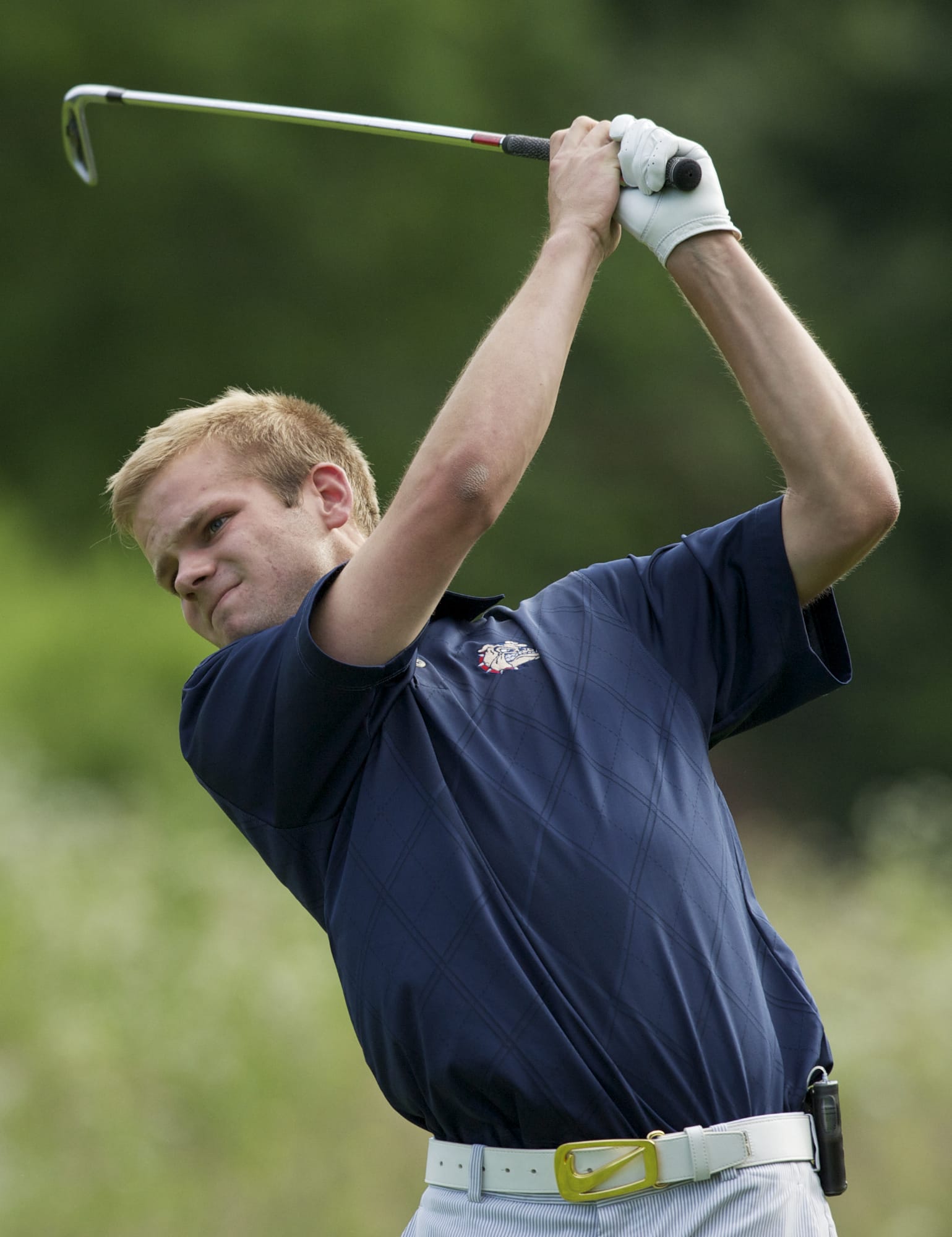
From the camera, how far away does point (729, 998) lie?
5.81ft

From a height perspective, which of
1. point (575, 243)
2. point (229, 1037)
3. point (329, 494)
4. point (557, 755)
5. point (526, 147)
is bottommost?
point (557, 755)

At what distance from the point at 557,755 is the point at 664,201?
0.75 meters

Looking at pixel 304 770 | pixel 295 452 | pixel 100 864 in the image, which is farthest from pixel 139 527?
pixel 100 864

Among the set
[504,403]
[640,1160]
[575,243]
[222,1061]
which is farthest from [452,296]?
[640,1160]

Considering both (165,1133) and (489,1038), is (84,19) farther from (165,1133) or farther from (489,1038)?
(489,1038)

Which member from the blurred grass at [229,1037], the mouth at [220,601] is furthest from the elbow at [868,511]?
the blurred grass at [229,1037]

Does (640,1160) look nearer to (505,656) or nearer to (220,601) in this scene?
(505,656)

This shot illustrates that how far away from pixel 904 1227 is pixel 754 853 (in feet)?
11.1

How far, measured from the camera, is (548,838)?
1.79 m

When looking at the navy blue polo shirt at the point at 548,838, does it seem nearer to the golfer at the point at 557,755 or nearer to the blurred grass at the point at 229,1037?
the golfer at the point at 557,755

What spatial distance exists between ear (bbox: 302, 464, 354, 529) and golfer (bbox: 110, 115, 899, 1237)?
0.06 metres

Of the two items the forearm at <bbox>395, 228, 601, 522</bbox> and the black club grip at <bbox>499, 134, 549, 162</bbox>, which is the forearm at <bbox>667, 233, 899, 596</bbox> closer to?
the forearm at <bbox>395, 228, 601, 522</bbox>

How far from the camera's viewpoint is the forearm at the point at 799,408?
76.4 inches

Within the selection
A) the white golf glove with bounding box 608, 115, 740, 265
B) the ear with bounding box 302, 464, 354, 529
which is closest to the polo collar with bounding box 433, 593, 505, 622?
the ear with bounding box 302, 464, 354, 529
